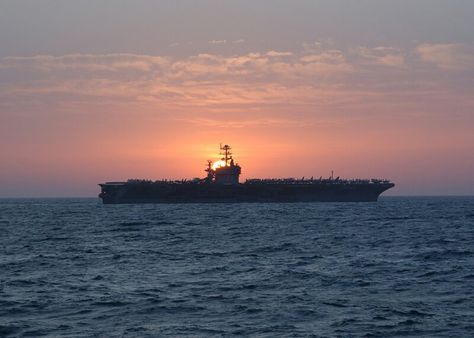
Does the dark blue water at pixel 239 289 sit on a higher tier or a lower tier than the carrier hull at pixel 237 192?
lower

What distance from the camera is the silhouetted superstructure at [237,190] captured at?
13562cm

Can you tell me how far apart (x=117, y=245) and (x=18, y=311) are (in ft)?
80.6

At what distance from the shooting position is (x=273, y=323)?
2036 centimetres

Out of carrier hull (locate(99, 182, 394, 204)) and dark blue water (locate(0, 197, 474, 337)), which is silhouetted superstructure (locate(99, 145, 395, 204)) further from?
dark blue water (locate(0, 197, 474, 337))

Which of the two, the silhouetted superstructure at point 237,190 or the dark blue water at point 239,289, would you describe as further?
the silhouetted superstructure at point 237,190

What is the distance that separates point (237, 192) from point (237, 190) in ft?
1.84

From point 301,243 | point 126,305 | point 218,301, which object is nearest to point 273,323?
point 218,301

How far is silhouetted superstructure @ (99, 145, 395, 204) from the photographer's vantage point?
13562cm

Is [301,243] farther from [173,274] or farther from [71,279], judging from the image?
[71,279]

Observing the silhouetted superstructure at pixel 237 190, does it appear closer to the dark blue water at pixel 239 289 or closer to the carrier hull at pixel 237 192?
the carrier hull at pixel 237 192

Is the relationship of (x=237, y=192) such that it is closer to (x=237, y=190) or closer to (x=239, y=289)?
(x=237, y=190)

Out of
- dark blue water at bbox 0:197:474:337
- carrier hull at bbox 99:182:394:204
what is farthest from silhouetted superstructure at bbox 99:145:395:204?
dark blue water at bbox 0:197:474:337

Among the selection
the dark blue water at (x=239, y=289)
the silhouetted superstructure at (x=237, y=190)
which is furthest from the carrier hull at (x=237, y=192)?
the dark blue water at (x=239, y=289)

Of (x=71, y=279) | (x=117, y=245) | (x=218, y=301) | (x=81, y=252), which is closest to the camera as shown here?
(x=218, y=301)
